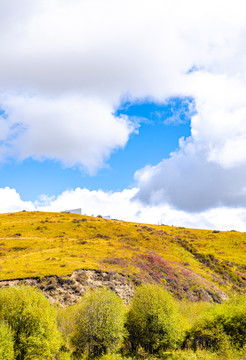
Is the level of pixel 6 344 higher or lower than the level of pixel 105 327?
higher

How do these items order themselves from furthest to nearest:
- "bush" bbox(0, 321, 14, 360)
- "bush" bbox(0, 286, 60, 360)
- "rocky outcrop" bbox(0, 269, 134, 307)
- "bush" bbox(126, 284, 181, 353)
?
1. "rocky outcrop" bbox(0, 269, 134, 307)
2. "bush" bbox(126, 284, 181, 353)
3. "bush" bbox(0, 286, 60, 360)
4. "bush" bbox(0, 321, 14, 360)

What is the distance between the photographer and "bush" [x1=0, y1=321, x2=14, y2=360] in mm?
31875

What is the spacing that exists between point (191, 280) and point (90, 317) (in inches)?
2213

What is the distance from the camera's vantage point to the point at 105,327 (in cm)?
4178

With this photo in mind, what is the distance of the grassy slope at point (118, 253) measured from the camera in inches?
3153

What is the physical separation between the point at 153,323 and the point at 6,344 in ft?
74.1

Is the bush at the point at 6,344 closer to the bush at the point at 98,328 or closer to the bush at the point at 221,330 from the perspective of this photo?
the bush at the point at 98,328

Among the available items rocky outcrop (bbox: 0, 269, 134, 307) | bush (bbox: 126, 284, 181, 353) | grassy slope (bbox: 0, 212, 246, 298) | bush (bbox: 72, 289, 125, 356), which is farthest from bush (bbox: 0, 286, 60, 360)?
grassy slope (bbox: 0, 212, 246, 298)

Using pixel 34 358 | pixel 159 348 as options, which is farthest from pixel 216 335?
pixel 34 358

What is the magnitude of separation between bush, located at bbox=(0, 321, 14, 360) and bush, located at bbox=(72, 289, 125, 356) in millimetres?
11215

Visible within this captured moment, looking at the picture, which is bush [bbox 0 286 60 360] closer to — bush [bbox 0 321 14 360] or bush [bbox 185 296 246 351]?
bush [bbox 0 321 14 360]

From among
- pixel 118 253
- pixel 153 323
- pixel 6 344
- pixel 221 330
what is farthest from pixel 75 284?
pixel 6 344

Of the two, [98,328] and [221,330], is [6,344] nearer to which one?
[98,328]

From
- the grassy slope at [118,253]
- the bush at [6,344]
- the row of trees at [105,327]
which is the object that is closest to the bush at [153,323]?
the row of trees at [105,327]
